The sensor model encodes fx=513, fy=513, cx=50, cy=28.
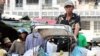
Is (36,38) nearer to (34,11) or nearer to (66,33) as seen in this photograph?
(66,33)

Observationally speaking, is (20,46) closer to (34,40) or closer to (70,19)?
(34,40)

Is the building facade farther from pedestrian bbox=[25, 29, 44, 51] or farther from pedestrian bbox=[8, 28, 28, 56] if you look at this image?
pedestrian bbox=[25, 29, 44, 51]

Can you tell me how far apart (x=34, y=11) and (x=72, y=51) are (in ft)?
97.4

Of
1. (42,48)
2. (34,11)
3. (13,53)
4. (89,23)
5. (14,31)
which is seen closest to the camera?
(42,48)

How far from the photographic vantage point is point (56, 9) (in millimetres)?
39719

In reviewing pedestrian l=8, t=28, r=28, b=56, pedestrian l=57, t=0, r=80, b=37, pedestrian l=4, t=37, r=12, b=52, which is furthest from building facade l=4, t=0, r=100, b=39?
pedestrian l=57, t=0, r=80, b=37

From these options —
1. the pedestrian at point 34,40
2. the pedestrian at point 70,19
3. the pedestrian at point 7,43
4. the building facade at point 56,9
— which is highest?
the pedestrian at point 70,19

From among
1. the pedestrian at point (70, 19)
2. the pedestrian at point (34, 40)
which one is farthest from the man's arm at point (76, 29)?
the pedestrian at point (34, 40)

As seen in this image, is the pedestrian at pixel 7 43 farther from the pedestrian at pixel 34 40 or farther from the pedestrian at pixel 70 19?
the pedestrian at pixel 70 19

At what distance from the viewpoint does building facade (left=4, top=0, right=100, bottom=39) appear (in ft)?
128

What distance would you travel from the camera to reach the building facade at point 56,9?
128ft

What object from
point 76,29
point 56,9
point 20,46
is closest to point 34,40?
point 20,46

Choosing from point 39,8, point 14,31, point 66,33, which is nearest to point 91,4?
point 39,8

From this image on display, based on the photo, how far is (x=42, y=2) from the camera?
4194 centimetres
